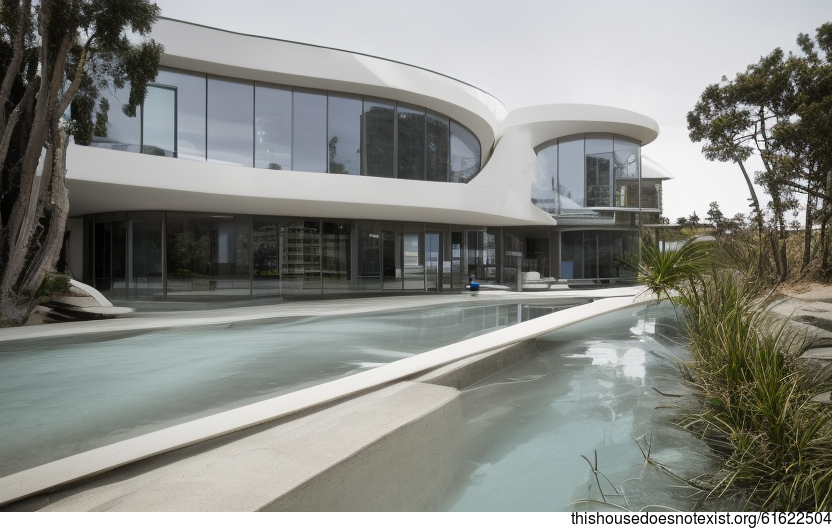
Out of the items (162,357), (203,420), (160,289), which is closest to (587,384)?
(203,420)

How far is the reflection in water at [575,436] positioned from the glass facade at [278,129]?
33.7ft

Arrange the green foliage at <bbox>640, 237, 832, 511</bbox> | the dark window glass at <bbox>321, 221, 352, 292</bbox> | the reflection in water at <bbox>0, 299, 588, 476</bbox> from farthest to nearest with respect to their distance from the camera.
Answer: the dark window glass at <bbox>321, 221, 352, 292</bbox>
the reflection in water at <bbox>0, 299, 588, 476</bbox>
the green foliage at <bbox>640, 237, 832, 511</bbox>

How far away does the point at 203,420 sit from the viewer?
3.79 meters

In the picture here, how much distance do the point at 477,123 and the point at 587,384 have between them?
14.0 metres

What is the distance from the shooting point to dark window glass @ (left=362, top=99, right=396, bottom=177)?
52.4ft

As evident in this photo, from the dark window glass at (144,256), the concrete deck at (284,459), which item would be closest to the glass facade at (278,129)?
the dark window glass at (144,256)

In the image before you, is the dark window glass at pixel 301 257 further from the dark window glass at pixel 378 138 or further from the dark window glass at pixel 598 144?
the dark window glass at pixel 598 144

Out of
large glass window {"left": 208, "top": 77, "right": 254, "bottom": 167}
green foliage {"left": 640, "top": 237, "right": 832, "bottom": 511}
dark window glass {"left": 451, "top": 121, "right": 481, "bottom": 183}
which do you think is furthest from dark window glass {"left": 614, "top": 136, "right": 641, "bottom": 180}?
green foliage {"left": 640, "top": 237, "right": 832, "bottom": 511}

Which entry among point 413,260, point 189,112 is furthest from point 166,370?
point 413,260

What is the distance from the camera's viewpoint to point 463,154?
19.0 m

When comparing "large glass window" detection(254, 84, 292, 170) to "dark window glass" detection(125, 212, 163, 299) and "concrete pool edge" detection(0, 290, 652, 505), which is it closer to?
"dark window glass" detection(125, 212, 163, 299)

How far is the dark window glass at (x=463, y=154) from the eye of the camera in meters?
18.4

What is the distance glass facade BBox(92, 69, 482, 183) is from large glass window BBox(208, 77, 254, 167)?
26 millimetres

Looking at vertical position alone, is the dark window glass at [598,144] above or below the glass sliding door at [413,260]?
above
